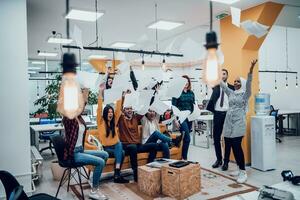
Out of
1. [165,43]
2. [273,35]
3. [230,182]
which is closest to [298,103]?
[273,35]

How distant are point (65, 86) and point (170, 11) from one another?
415 centimetres

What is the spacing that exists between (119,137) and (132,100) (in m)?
0.72

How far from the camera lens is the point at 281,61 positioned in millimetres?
9641

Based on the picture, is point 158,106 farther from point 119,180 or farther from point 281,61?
point 281,61

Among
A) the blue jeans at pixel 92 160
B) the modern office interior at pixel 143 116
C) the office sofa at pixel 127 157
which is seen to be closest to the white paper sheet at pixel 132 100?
the modern office interior at pixel 143 116

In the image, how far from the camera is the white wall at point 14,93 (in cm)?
379

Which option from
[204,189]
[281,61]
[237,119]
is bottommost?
[204,189]

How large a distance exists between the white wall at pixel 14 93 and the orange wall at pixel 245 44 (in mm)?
3760

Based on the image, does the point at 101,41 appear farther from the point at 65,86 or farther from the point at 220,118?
the point at 65,86

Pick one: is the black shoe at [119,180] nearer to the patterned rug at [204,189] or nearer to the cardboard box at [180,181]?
the patterned rug at [204,189]

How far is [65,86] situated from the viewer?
1437 millimetres

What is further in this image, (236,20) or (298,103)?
(298,103)

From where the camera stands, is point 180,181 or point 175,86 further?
point 175,86

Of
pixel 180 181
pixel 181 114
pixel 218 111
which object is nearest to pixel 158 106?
pixel 181 114
